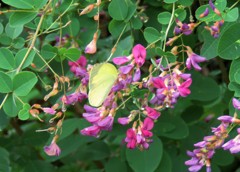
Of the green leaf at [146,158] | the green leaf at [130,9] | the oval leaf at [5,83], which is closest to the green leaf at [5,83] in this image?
the oval leaf at [5,83]

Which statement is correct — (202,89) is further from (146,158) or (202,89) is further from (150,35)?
(150,35)

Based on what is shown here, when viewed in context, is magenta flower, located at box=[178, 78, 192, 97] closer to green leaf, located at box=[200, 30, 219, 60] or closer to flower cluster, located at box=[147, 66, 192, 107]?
flower cluster, located at box=[147, 66, 192, 107]

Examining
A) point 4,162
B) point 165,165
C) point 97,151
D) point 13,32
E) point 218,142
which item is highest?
point 13,32

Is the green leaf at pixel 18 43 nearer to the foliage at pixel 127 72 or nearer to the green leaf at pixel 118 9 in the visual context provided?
the foliage at pixel 127 72

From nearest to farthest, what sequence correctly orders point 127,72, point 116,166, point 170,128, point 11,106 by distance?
1. point 127,72
2. point 11,106
3. point 170,128
4. point 116,166

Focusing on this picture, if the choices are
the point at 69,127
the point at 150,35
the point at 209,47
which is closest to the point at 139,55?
the point at 150,35

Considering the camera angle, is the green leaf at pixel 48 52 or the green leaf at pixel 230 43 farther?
the green leaf at pixel 48 52

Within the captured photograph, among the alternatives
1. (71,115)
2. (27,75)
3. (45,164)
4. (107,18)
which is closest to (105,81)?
(27,75)
